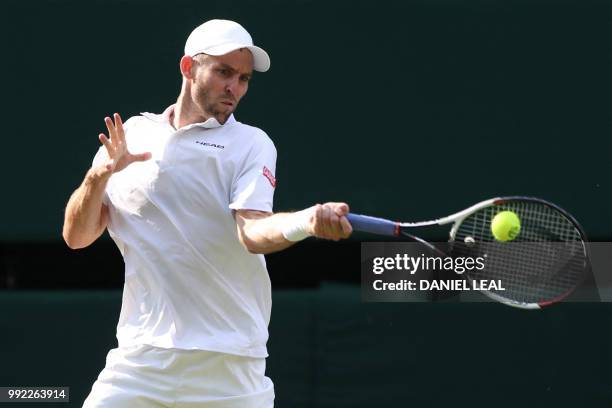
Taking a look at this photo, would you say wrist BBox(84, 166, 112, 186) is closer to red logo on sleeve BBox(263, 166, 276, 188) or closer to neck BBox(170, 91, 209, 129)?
neck BBox(170, 91, 209, 129)

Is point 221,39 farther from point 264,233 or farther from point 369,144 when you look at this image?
point 369,144

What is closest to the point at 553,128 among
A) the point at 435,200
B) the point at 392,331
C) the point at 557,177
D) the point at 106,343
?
the point at 557,177

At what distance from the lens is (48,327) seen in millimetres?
5375

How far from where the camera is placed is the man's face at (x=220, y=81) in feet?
12.0

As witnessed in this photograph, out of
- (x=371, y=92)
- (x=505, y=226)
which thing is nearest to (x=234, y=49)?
(x=505, y=226)

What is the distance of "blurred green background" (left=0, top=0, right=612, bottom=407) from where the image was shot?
5305 mm

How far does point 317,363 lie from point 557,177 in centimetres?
130

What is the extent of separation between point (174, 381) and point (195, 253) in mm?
367

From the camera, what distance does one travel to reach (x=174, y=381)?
3.51m

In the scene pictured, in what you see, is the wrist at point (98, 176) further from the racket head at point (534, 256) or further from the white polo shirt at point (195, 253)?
the racket head at point (534, 256)

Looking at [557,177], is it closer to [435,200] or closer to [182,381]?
[435,200]

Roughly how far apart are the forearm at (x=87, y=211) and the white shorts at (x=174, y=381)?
0.39m

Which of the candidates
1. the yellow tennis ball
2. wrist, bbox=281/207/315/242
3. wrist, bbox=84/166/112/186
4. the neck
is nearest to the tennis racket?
the yellow tennis ball

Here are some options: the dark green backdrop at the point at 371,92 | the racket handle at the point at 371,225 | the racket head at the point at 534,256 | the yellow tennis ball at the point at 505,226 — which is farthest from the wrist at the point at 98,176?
the dark green backdrop at the point at 371,92
